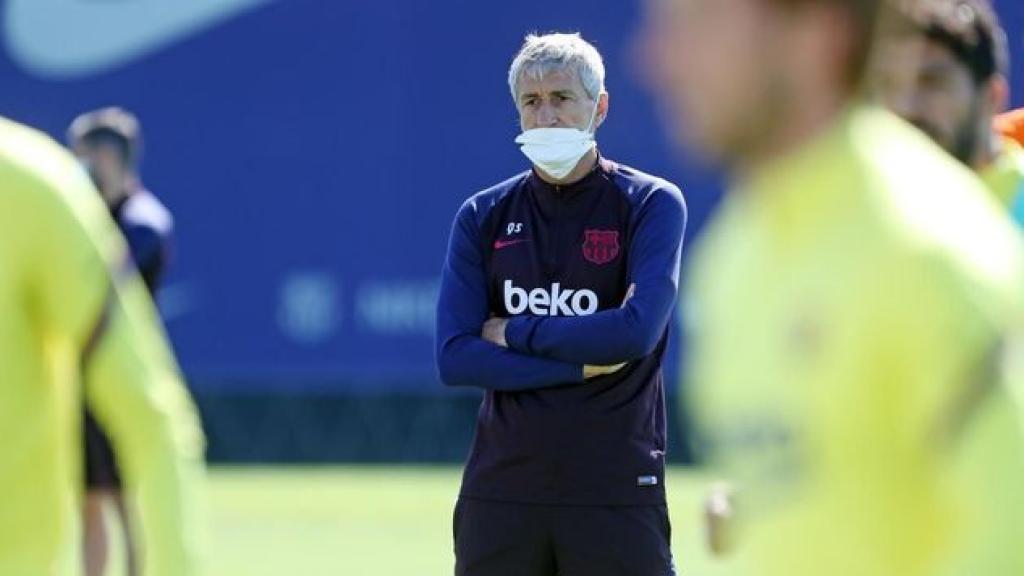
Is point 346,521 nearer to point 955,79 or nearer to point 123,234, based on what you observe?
point 123,234

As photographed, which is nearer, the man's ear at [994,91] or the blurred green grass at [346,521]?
the man's ear at [994,91]

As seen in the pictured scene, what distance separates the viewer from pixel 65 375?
371 cm

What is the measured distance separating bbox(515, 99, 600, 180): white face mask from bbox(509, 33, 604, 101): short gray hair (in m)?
0.13

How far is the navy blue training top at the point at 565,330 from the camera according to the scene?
6.27 m

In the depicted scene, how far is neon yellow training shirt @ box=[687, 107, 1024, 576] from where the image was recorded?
2217 mm

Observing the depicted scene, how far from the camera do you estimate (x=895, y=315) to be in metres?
2.22

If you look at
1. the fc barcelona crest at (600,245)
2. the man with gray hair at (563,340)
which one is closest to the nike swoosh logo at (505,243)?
the man with gray hair at (563,340)

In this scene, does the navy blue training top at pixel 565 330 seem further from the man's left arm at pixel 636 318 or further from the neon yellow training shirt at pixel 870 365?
the neon yellow training shirt at pixel 870 365

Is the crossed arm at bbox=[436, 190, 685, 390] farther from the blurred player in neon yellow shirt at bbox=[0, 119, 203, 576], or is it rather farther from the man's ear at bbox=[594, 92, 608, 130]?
the blurred player in neon yellow shirt at bbox=[0, 119, 203, 576]

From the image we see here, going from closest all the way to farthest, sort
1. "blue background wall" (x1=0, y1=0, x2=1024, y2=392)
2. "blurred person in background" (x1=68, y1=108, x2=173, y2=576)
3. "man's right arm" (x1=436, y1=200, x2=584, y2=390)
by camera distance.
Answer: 1. "man's right arm" (x1=436, y1=200, x2=584, y2=390)
2. "blurred person in background" (x1=68, y1=108, x2=173, y2=576)
3. "blue background wall" (x1=0, y1=0, x2=1024, y2=392)

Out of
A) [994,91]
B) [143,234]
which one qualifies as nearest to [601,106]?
[994,91]

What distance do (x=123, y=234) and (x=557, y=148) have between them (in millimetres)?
4182

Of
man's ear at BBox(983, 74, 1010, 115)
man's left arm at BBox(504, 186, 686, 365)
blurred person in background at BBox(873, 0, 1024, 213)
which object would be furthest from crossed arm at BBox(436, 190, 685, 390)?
blurred person in background at BBox(873, 0, 1024, 213)

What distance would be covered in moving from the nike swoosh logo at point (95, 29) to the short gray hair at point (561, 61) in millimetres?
12780
